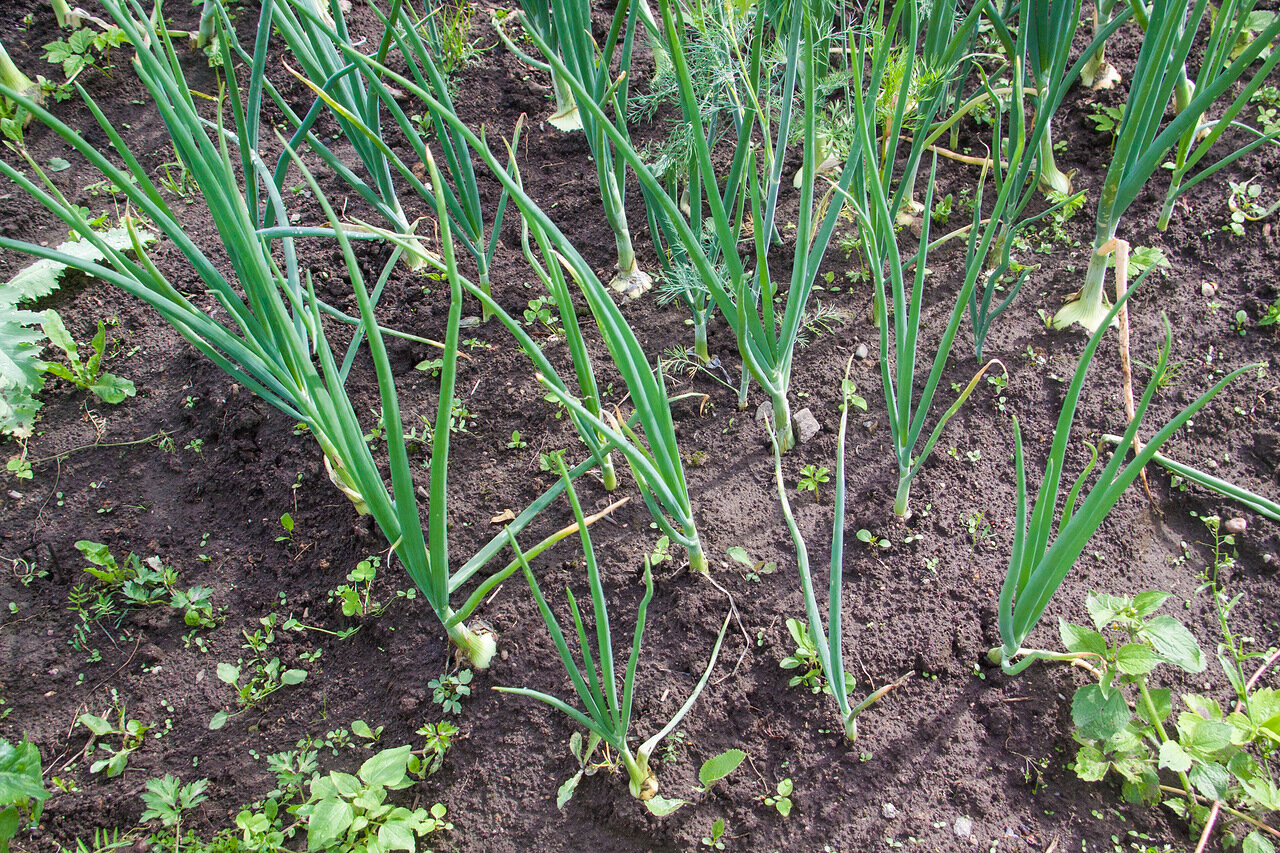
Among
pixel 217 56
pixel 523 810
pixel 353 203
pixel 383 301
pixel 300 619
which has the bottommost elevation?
pixel 523 810

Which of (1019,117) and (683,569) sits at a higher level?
(1019,117)

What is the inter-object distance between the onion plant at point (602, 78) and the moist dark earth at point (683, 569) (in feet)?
0.34

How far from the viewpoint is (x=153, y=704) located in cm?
135

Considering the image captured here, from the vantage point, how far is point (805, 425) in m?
1.54

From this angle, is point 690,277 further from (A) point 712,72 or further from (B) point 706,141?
(A) point 712,72

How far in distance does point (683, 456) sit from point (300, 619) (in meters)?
0.84

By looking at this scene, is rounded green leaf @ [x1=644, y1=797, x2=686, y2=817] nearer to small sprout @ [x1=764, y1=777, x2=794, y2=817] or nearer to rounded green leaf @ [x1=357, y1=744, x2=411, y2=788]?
small sprout @ [x1=764, y1=777, x2=794, y2=817]

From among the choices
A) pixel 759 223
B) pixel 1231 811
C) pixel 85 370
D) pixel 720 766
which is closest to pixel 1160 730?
pixel 1231 811

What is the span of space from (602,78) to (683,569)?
3.28 feet

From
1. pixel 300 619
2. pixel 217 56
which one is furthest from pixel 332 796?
pixel 217 56

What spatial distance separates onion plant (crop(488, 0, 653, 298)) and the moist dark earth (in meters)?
0.10

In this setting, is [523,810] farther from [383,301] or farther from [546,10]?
[546,10]

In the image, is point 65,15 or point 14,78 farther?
point 65,15

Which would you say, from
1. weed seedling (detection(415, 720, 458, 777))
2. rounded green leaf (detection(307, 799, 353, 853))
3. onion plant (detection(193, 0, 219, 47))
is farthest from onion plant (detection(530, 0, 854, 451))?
onion plant (detection(193, 0, 219, 47))
